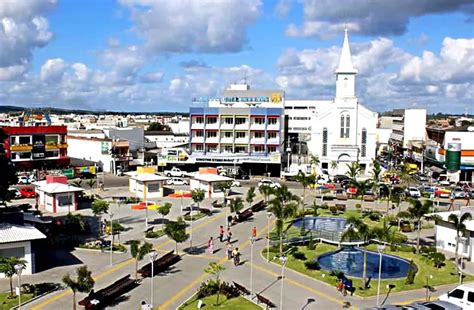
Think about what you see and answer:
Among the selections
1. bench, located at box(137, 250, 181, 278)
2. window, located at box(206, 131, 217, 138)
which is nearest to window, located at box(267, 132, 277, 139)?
window, located at box(206, 131, 217, 138)

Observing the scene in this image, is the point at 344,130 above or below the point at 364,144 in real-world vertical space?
above

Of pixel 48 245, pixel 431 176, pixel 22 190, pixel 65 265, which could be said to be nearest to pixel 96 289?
pixel 65 265

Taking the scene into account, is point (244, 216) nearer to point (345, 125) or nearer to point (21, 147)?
point (345, 125)

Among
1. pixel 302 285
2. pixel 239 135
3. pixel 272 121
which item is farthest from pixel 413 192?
pixel 302 285

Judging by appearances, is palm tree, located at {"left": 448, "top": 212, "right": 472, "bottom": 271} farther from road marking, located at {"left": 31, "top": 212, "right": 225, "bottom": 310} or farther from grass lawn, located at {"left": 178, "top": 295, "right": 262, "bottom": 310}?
road marking, located at {"left": 31, "top": 212, "right": 225, "bottom": 310}

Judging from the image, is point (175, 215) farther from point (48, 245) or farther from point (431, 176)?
point (431, 176)

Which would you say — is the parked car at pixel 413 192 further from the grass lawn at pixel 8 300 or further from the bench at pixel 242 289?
the grass lawn at pixel 8 300

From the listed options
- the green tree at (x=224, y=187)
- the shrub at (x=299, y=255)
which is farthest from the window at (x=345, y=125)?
the shrub at (x=299, y=255)
